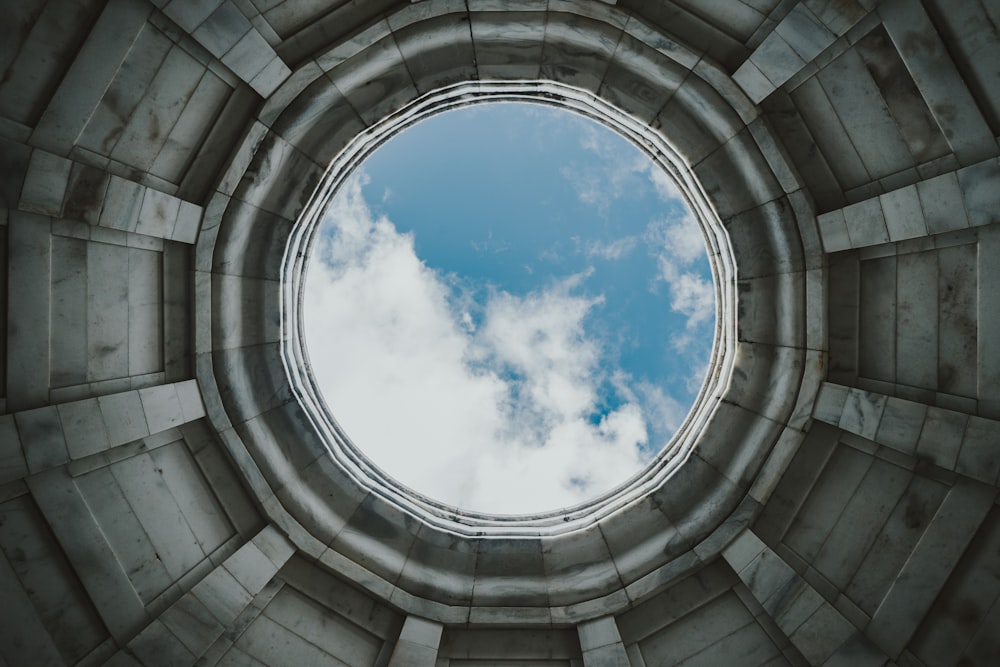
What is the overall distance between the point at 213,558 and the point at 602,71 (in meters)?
10.6

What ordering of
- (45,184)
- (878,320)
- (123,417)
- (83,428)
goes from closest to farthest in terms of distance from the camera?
(45,184) < (83,428) < (123,417) < (878,320)

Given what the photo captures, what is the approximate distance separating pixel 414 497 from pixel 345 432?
196 centimetres

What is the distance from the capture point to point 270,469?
11125 millimetres

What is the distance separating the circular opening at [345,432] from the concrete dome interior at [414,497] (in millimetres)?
90

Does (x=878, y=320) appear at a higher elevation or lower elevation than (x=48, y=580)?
higher

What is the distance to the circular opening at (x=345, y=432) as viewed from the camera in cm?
1088

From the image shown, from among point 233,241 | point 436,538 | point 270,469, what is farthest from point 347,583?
point 233,241

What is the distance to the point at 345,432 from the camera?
12.6 metres

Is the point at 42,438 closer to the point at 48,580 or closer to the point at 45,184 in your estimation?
the point at 48,580

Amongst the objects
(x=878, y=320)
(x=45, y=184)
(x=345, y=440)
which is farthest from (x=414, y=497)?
(x=878, y=320)

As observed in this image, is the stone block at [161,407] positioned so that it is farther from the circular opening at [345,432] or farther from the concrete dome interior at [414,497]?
the circular opening at [345,432]

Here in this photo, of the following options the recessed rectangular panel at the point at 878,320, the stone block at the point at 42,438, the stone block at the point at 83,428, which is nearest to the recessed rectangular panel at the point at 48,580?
the stone block at the point at 42,438

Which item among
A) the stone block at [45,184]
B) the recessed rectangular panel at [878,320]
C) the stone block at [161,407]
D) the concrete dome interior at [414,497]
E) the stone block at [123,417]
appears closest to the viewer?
the stone block at [45,184]

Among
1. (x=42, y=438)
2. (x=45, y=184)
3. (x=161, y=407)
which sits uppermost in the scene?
(x=45, y=184)
